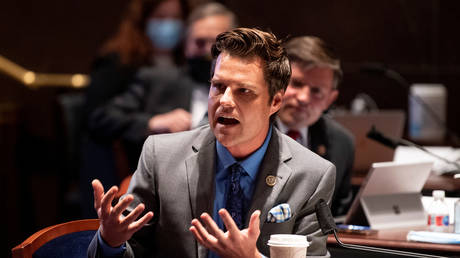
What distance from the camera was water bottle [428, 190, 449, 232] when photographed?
2.71 meters

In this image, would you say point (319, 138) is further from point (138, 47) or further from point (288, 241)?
point (138, 47)

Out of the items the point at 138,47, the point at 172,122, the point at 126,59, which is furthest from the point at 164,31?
the point at 172,122

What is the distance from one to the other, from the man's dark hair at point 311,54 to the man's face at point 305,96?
0.02 meters

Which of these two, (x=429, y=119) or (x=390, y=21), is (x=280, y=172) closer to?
(x=429, y=119)

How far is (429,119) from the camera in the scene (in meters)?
5.59

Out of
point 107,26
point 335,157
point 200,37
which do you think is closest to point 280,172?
point 335,157

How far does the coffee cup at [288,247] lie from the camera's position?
187 centimetres

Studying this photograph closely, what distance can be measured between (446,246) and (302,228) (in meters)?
0.56

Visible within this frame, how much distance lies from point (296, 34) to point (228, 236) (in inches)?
163

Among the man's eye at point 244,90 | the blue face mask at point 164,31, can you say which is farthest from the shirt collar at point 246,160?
the blue face mask at point 164,31

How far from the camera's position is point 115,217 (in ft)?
6.28

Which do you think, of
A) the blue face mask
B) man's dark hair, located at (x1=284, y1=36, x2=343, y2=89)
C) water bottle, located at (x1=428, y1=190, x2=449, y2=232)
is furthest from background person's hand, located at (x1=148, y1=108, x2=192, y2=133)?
water bottle, located at (x1=428, y1=190, x2=449, y2=232)

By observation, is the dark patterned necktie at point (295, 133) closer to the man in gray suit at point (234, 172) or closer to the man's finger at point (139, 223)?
the man in gray suit at point (234, 172)

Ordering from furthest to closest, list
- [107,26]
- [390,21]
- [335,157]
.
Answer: [107,26] < [390,21] < [335,157]
